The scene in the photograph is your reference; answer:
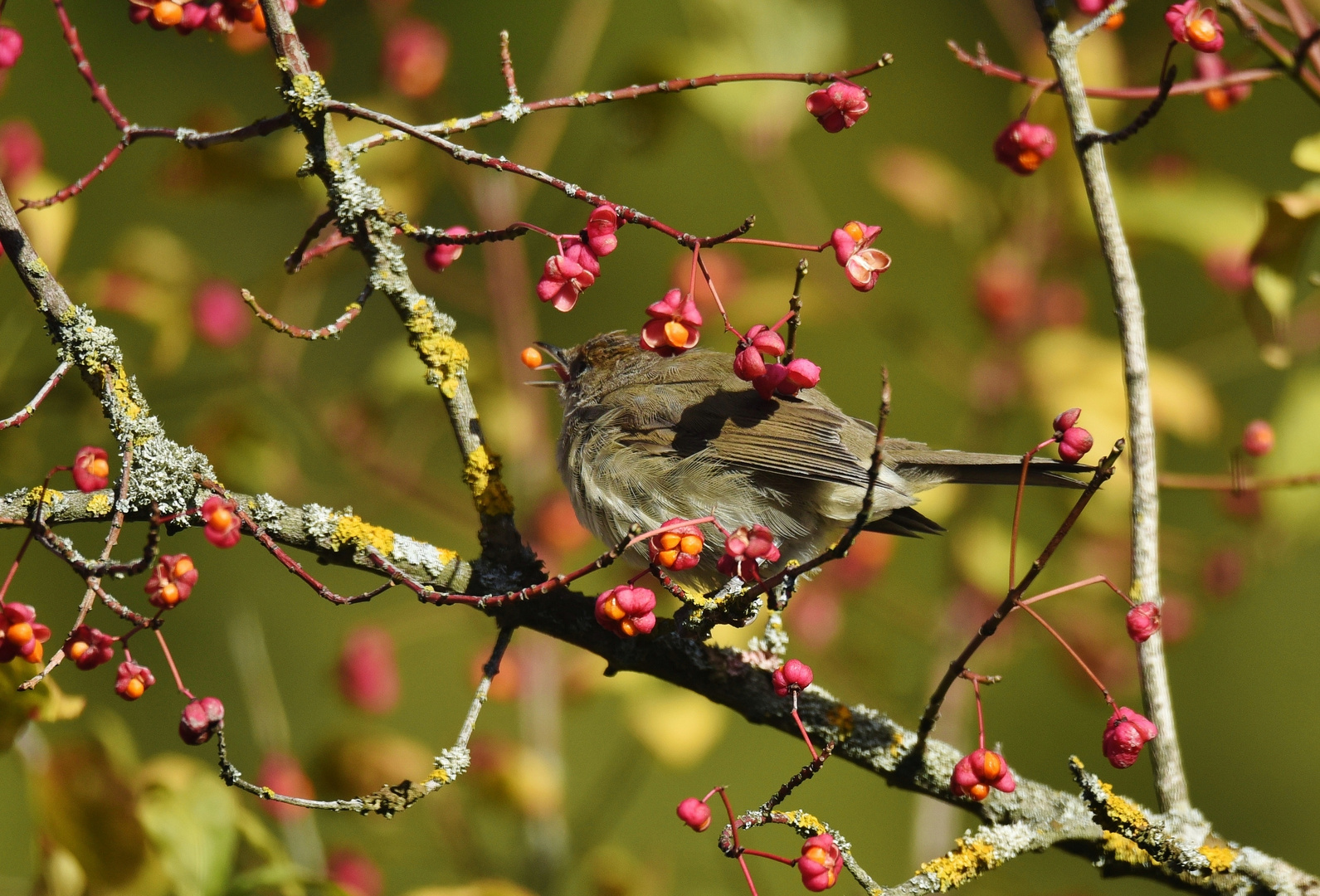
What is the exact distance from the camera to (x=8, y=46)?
183 centimetres

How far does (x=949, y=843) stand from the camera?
3.06 m

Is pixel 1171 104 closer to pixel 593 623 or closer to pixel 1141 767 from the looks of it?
pixel 593 623

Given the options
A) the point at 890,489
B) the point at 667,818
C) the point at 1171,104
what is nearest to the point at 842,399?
the point at 667,818

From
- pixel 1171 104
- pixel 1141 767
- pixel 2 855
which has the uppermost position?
pixel 1171 104

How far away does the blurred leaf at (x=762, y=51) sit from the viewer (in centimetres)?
272

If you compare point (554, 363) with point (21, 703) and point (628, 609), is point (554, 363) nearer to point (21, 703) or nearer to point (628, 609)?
point (628, 609)

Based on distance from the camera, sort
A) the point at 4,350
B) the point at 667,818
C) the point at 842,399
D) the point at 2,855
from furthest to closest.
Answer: the point at 842,399 < the point at 667,818 < the point at 2,855 < the point at 4,350

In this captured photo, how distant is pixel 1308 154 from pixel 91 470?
6.15 ft

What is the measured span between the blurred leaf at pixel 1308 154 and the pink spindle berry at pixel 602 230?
1.12 m

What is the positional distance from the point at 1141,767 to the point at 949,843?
2377 mm

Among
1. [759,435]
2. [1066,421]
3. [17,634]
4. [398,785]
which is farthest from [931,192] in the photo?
[17,634]

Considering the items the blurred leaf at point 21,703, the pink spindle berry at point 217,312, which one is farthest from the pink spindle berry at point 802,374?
the pink spindle berry at point 217,312

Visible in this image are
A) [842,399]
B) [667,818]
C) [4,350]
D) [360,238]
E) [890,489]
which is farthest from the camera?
[842,399]

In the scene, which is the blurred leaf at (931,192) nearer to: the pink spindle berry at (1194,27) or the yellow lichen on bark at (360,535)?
the pink spindle berry at (1194,27)
